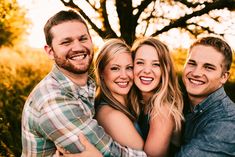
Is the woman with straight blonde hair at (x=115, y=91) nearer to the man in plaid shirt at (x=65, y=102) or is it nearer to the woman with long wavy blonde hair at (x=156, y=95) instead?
the woman with long wavy blonde hair at (x=156, y=95)

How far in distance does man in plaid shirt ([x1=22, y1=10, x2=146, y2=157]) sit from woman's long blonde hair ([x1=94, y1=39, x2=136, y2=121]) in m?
0.33

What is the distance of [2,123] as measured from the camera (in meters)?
6.84

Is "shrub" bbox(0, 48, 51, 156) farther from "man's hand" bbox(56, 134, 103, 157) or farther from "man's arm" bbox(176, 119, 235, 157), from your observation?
"man's arm" bbox(176, 119, 235, 157)

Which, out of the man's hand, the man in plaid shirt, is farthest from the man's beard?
the man's hand

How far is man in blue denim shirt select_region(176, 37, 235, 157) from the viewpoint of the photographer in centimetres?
371

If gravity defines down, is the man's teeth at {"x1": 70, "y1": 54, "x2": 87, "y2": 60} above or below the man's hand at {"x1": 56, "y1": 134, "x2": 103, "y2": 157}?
above

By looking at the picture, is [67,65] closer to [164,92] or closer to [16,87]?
[164,92]

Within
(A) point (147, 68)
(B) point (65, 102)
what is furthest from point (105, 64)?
(B) point (65, 102)

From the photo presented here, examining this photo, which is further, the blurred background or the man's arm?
the blurred background

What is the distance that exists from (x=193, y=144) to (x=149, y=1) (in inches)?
172

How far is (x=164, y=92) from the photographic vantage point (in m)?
4.39

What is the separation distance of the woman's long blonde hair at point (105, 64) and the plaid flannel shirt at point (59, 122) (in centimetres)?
57

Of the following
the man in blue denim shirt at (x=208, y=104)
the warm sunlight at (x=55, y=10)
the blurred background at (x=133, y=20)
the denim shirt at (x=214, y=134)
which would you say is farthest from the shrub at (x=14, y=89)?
the denim shirt at (x=214, y=134)

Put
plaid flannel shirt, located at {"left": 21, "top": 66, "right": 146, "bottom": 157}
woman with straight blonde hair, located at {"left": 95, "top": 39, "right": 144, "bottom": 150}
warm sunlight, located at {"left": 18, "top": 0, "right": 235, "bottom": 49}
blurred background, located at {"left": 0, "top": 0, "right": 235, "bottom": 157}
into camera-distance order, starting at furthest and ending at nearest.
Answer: warm sunlight, located at {"left": 18, "top": 0, "right": 235, "bottom": 49} < blurred background, located at {"left": 0, "top": 0, "right": 235, "bottom": 157} < woman with straight blonde hair, located at {"left": 95, "top": 39, "right": 144, "bottom": 150} < plaid flannel shirt, located at {"left": 21, "top": 66, "right": 146, "bottom": 157}
